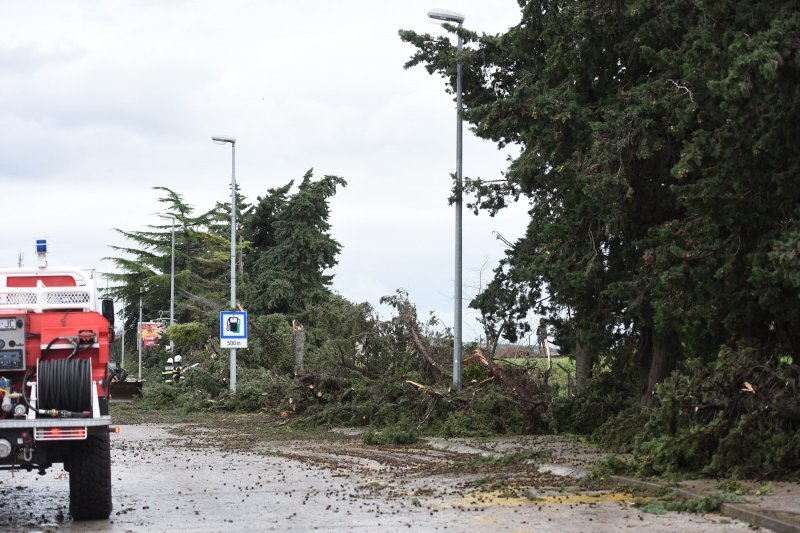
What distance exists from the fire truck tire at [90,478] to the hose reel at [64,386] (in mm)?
469

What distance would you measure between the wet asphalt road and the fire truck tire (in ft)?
0.65

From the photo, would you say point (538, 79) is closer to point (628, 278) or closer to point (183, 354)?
point (628, 278)

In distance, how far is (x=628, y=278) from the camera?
62.1ft

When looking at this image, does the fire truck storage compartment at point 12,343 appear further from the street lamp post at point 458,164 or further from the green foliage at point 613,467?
the street lamp post at point 458,164

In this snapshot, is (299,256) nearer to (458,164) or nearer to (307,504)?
(458,164)

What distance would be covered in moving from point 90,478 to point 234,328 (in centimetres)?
2120

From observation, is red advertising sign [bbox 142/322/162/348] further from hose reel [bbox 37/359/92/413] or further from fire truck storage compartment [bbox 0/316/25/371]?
hose reel [bbox 37/359/92/413]

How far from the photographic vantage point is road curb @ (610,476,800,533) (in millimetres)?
9922

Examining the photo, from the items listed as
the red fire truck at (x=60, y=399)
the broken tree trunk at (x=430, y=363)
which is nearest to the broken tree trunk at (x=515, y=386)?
the broken tree trunk at (x=430, y=363)

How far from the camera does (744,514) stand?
10719mm

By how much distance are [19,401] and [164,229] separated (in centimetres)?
5690

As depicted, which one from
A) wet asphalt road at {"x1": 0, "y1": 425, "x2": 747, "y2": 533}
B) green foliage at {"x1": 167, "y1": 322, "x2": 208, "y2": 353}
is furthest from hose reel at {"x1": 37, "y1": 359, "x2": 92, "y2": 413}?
green foliage at {"x1": 167, "y1": 322, "x2": 208, "y2": 353}

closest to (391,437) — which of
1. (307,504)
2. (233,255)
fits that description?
(307,504)

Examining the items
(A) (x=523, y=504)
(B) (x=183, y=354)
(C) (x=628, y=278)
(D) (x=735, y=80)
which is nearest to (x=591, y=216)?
(C) (x=628, y=278)
